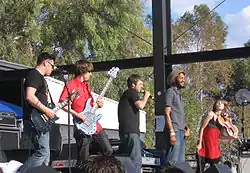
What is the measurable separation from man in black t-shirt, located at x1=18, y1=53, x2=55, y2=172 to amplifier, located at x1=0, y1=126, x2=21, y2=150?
1.90m

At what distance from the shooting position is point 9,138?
7777 millimetres

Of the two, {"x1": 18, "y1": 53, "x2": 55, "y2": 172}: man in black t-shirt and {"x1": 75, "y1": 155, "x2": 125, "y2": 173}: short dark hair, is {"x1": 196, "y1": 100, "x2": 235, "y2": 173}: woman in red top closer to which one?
{"x1": 18, "y1": 53, "x2": 55, "y2": 172}: man in black t-shirt

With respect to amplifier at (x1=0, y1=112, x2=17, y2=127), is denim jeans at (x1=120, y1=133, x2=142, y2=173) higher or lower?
lower

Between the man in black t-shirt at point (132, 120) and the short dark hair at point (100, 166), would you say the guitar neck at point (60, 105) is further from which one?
the short dark hair at point (100, 166)

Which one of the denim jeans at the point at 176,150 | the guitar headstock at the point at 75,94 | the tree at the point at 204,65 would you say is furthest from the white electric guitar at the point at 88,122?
the tree at the point at 204,65

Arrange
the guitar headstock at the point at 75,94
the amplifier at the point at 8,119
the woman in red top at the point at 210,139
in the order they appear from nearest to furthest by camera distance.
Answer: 1. the guitar headstock at the point at 75,94
2. the woman in red top at the point at 210,139
3. the amplifier at the point at 8,119

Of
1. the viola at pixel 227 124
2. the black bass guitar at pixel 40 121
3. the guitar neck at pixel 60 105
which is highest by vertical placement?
the guitar neck at pixel 60 105

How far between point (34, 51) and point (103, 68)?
27.7 feet

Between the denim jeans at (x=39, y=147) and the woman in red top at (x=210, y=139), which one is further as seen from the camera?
the woman in red top at (x=210, y=139)

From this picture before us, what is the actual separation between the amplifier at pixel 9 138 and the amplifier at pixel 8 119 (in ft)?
0.22

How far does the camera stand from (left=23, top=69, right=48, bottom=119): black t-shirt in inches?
226

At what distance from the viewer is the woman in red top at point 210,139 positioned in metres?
7.39

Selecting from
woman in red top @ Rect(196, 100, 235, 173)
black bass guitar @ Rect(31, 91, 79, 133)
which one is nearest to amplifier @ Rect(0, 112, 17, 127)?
black bass guitar @ Rect(31, 91, 79, 133)

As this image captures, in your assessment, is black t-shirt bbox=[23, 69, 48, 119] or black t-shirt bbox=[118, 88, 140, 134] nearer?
black t-shirt bbox=[23, 69, 48, 119]
